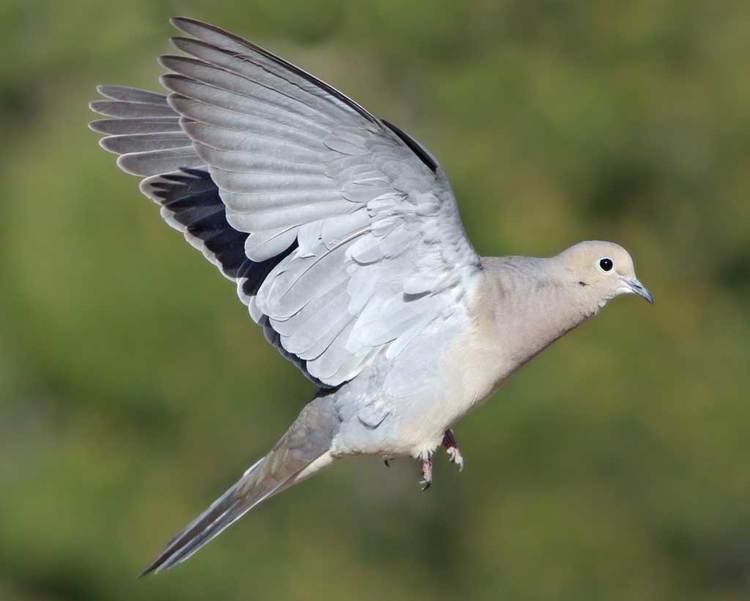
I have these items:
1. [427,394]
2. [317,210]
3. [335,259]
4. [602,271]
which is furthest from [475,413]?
[317,210]

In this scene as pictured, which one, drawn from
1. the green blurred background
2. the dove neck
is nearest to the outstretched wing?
the dove neck

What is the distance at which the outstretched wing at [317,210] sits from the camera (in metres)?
4.11

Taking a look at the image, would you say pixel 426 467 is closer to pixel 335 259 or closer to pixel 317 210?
pixel 335 259

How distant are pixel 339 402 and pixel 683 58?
8.74m

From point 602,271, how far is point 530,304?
27 centimetres

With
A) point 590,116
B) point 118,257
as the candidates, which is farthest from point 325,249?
point 590,116

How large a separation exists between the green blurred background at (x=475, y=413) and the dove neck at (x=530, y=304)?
543 centimetres

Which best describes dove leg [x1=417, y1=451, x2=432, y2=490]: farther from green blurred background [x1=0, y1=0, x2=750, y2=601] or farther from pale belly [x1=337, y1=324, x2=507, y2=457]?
green blurred background [x1=0, y1=0, x2=750, y2=601]

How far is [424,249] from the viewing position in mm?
4402

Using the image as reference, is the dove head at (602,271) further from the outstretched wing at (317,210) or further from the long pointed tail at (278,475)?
the long pointed tail at (278,475)

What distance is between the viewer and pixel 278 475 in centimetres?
477

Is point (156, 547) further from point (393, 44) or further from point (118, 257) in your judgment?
point (393, 44)

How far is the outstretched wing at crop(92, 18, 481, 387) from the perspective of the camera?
4.11m

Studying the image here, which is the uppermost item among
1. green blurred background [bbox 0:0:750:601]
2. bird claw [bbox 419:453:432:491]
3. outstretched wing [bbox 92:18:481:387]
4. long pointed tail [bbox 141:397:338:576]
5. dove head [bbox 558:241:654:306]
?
outstretched wing [bbox 92:18:481:387]
